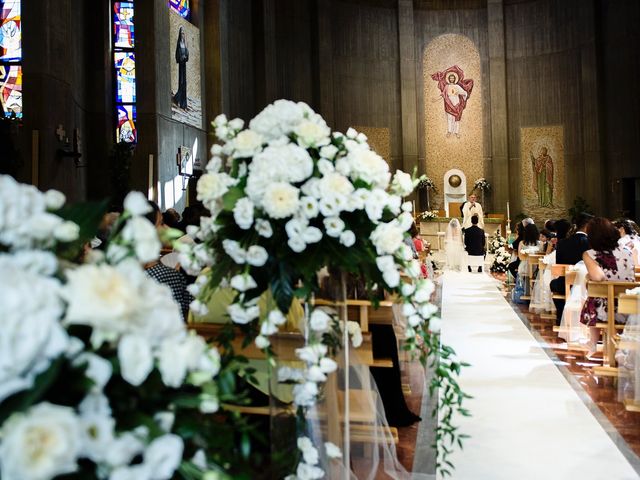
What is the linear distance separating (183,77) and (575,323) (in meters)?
10.2

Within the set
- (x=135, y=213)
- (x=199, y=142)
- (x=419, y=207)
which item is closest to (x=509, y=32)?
(x=419, y=207)

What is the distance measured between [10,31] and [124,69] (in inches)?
105

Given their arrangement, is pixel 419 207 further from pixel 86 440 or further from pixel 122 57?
pixel 86 440

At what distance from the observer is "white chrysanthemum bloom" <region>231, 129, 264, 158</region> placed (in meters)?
1.97

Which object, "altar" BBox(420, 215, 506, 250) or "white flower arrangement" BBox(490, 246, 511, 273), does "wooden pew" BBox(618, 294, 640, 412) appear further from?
"altar" BBox(420, 215, 506, 250)

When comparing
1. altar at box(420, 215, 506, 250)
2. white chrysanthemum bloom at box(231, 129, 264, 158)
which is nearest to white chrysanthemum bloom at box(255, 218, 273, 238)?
white chrysanthemum bloom at box(231, 129, 264, 158)

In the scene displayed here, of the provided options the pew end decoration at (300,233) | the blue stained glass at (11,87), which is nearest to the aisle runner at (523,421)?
the pew end decoration at (300,233)

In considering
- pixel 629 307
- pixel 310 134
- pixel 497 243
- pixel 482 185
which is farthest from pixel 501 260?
pixel 310 134

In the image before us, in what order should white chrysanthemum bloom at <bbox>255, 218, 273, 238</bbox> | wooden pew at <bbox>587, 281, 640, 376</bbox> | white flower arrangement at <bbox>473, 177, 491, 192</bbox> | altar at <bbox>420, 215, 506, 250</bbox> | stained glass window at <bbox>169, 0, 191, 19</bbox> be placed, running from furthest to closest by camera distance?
white flower arrangement at <bbox>473, 177, 491, 192</bbox>, altar at <bbox>420, 215, 506, 250</bbox>, stained glass window at <bbox>169, 0, 191, 19</bbox>, wooden pew at <bbox>587, 281, 640, 376</bbox>, white chrysanthemum bloom at <bbox>255, 218, 273, 238</bbox>

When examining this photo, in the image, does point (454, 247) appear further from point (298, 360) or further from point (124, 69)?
point (298, 360)

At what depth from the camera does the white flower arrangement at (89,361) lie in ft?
2.49

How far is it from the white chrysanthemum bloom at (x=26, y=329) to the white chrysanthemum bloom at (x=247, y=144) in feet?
3.89

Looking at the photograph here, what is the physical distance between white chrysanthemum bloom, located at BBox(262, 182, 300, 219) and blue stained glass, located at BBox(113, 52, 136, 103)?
1208cm

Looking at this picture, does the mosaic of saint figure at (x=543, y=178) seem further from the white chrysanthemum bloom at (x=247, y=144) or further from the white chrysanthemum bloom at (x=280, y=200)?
the white chrysanthemum bloom at (x=280, y=200)
